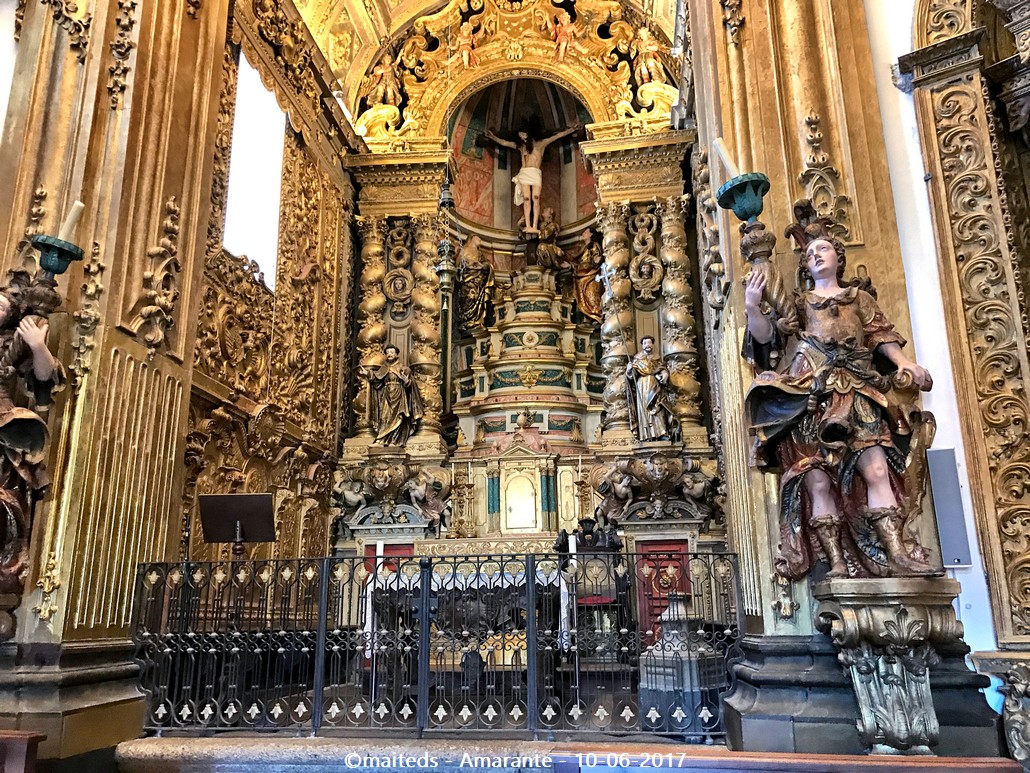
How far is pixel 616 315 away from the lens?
40.9 feet

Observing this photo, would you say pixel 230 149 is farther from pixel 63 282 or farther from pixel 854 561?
pixel 854 561

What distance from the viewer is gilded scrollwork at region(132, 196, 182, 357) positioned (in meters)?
6.30

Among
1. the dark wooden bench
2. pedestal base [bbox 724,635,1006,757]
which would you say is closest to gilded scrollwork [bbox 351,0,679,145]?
pedestal base [bbox 724,635,1006,757]

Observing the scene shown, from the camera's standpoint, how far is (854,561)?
167 inches

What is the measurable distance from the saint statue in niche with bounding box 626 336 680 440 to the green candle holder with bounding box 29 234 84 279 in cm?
794

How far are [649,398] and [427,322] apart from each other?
412 cm

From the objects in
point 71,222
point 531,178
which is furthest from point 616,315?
point 71,222

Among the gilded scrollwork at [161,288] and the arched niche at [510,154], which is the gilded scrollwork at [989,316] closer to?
the gilded scrollwork at [161,288]

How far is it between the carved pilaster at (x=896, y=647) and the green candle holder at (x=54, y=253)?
5.32m

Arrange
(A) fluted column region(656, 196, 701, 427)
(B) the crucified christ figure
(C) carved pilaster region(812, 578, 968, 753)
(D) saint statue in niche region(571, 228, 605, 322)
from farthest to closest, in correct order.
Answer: (B) the crucified christ figure < (D) saint statue in niche region(571, 228, 605, 322) < (A) fluted column region(656, 196, 701, 427) < (C) carved pilaster region(812, 578, 968, 753)

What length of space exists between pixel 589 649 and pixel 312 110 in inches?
378

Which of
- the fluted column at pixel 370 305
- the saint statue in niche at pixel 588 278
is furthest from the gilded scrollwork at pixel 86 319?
the saint statue in niche at pixel 588 278

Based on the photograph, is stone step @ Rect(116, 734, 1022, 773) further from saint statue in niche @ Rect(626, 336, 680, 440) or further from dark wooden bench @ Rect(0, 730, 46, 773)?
saint statue in niche @ Rect(626, 336, 680, 440)

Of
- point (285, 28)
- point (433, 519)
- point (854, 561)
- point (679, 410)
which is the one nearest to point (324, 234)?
point (285, 28)
